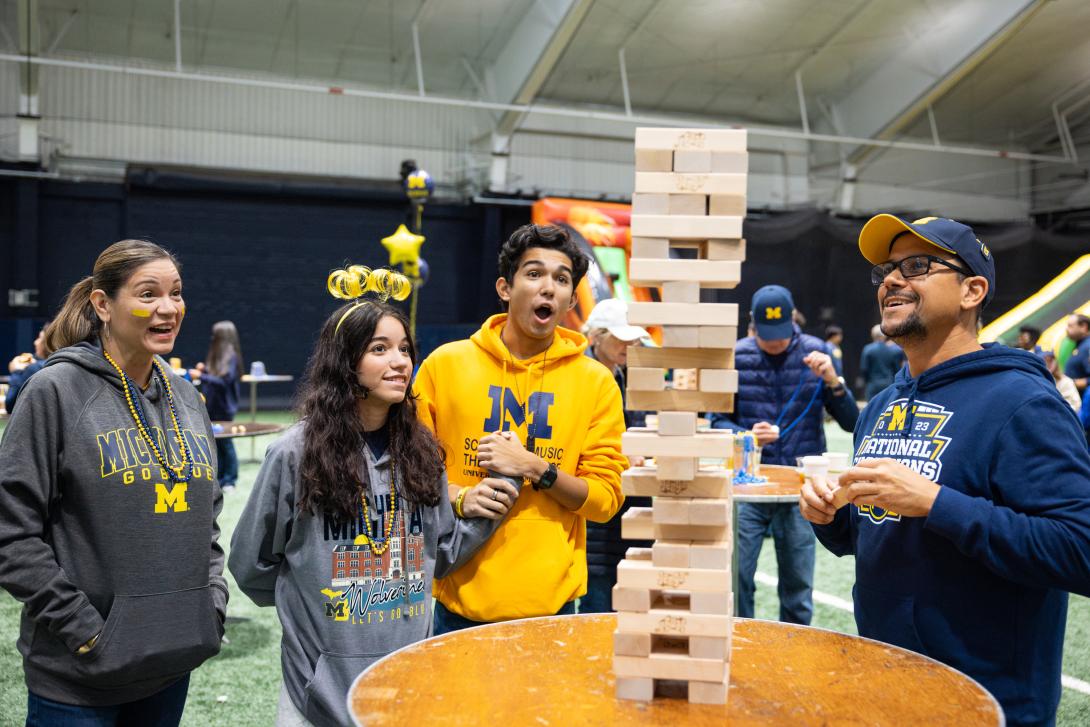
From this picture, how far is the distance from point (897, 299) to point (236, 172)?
1535 centimetres

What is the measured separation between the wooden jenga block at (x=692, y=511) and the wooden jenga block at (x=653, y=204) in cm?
50

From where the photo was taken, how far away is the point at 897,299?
2104mm

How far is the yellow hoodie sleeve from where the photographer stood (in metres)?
2.56

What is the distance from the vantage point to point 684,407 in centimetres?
166

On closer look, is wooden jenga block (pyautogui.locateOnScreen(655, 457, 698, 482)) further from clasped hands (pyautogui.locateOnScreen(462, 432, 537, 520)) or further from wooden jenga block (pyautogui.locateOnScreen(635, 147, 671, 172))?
clasped hands (pyautogui.locateOnScreen(462, 432, 537, 520))

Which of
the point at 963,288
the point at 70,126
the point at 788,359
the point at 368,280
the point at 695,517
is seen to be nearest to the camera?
the point at 695,517

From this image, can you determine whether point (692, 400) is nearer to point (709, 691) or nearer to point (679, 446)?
point (679, 446)

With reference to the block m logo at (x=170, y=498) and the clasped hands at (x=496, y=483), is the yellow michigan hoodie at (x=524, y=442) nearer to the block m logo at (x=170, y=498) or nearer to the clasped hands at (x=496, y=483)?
the clasped hands at (x=496, y=483)

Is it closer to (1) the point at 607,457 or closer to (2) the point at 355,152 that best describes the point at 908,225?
(1) the point at 607,457

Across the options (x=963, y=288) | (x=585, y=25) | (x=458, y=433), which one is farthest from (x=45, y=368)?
(x=585, y=25)

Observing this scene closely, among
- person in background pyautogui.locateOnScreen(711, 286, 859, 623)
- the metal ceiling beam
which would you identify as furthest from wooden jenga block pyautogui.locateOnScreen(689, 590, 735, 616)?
the metal ceiling beam

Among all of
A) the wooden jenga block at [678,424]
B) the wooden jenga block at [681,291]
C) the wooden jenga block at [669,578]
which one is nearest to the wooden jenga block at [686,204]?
the wooden jenga block at [681,291]

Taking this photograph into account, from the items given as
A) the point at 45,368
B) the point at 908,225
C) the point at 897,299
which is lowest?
the point at 45,368

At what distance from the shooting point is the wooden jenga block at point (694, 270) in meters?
1.63
